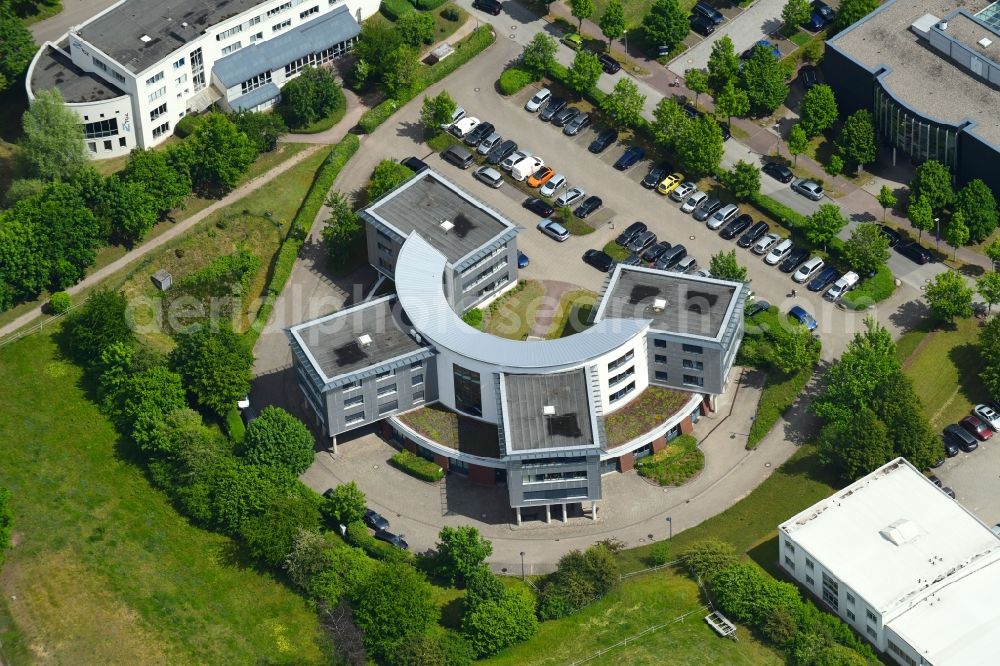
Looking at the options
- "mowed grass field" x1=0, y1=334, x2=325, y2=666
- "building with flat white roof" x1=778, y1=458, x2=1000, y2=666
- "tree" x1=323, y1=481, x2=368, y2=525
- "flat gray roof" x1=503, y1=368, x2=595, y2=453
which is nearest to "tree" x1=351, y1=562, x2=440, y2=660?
"mowed grass field" x1=0, y1=334, x2=325, y2=666

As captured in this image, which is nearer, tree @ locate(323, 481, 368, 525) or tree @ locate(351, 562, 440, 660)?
tree @ locate(351, 562, 440, 660)

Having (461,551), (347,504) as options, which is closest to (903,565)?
(461,551)

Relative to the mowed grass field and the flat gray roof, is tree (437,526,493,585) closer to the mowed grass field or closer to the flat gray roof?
the flat gray roof

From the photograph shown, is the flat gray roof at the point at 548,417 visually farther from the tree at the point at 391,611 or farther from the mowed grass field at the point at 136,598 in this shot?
the mowed grass field at the point at 136,598

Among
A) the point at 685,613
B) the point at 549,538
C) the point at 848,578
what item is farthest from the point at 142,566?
the point at 848,578

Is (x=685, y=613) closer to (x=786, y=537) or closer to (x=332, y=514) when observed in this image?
(x=786, y=537)

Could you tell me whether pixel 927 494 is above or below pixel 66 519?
above

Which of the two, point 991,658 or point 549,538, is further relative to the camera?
point 549,538

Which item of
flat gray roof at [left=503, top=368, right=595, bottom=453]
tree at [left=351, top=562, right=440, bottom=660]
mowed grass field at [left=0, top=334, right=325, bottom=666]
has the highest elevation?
flat gray roof at [left=503, top=368, right=595, bottom=453]
